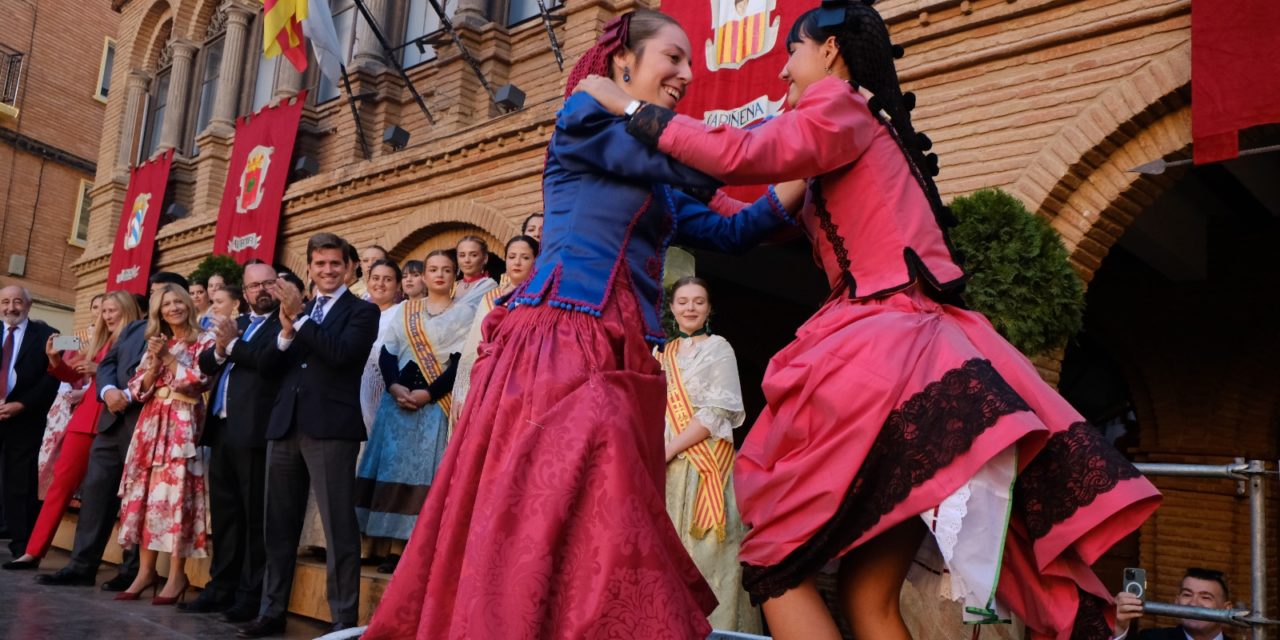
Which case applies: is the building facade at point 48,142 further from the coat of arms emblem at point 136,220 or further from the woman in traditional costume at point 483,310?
the woman in traditional costume at point 483,310

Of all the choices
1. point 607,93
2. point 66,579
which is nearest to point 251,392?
point 66,579

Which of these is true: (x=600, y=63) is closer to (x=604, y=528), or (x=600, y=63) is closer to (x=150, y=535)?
(x=604, y=528)

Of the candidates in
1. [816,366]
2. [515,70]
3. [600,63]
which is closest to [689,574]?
[816,366]

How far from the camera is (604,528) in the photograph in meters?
2.22

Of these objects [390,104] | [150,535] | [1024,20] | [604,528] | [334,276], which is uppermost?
[390,104]

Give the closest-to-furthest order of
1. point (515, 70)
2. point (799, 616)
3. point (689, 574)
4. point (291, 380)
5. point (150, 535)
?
1. point (799, 616)
2. point (689, 574)
3. point (291, 380)
4. point (150, 535)
5. point (515, 70)

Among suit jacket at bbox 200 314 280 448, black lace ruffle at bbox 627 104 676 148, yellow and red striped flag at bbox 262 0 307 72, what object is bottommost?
suit jacket at bbox 200 314 280 448

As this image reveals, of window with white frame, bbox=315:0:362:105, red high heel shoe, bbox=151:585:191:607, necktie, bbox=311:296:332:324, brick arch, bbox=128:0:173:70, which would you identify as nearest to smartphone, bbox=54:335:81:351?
red high heel shoe, bbox=151:585:191:607

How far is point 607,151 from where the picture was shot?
97.1 inches

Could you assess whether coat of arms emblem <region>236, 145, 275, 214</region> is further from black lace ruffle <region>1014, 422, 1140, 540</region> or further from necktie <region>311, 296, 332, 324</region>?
black lace ruffle <region>1014, 422, 1140, 540</region>

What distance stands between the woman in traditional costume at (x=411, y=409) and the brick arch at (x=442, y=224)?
3.25 m

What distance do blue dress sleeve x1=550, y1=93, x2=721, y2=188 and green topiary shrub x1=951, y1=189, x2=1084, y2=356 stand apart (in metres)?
3.37

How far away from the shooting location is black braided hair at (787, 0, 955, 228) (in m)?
2.52

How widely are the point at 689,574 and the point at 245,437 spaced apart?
12.4 ft
